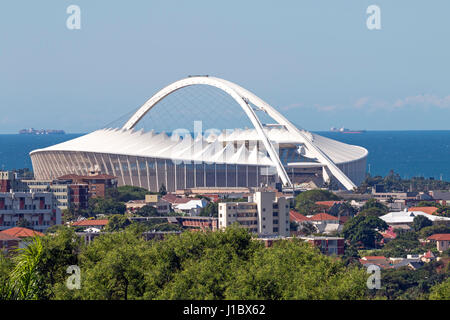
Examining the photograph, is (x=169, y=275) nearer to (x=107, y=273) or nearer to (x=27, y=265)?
(x=107, y=273)

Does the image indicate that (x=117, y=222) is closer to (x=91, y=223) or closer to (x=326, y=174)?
(x=91, y=223)

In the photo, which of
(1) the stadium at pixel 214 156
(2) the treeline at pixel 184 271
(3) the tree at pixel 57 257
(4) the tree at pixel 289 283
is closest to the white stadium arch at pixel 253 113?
(1) the stadium at pixel 214 156

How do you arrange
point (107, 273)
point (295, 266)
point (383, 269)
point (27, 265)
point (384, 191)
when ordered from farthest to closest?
point (384, 191)
point (383, 269)
point (295, 266)
point (107, 273)
point (27, 265)

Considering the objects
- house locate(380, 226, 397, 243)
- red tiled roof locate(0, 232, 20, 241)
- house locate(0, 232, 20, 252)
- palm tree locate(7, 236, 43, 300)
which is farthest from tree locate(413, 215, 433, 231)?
palm tree locate(7, 236, 43, 300)

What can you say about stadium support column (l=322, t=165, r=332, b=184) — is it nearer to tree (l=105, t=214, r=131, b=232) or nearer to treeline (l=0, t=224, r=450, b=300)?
tree (l=105, t=214, r=131, b=232)

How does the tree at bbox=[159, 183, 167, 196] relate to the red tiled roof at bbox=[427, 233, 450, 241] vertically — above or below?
above

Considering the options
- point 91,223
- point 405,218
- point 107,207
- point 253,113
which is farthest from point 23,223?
point 253,113
